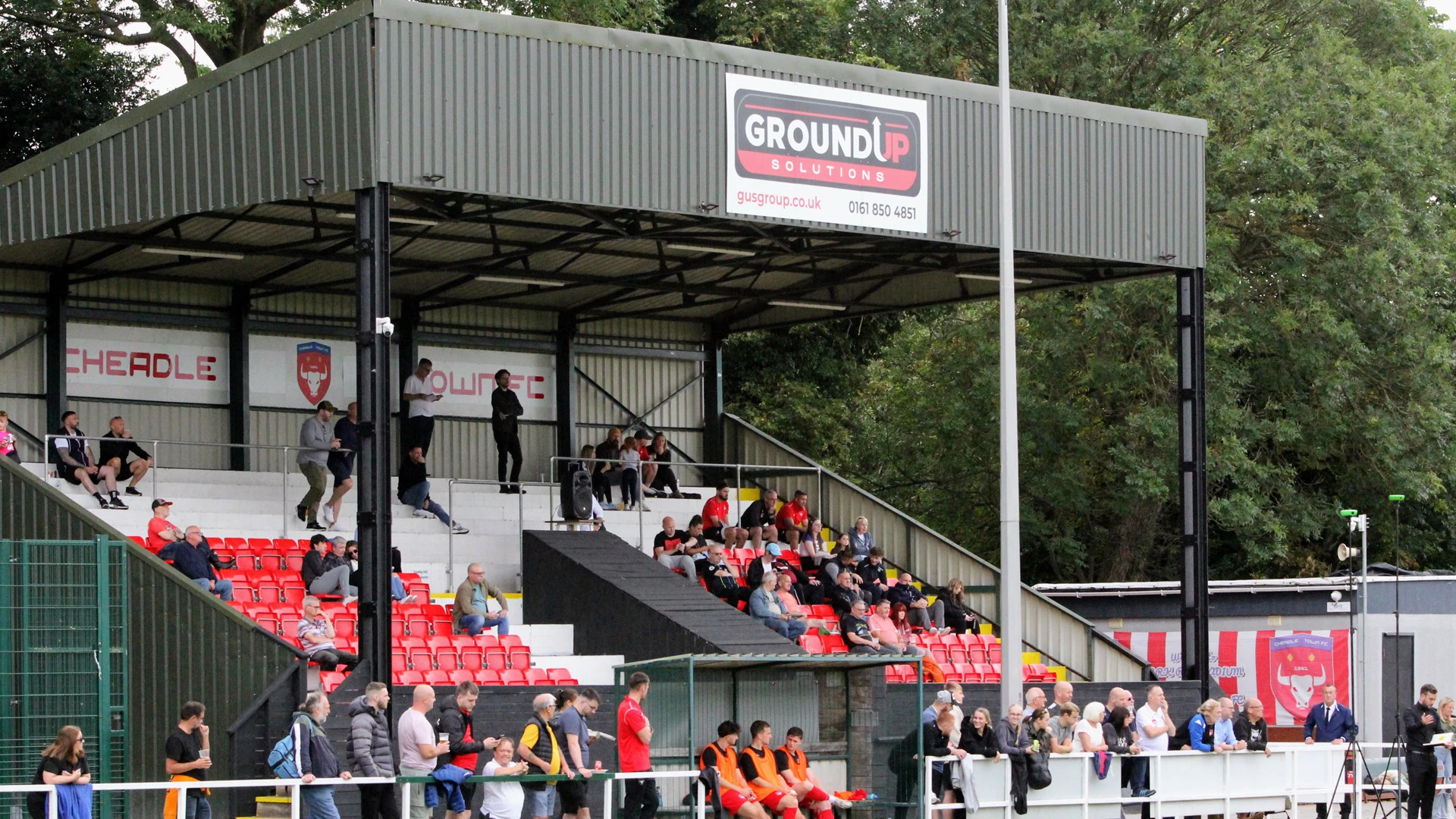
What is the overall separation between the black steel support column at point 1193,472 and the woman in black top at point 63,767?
15.5m

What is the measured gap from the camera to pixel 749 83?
22.0 meters

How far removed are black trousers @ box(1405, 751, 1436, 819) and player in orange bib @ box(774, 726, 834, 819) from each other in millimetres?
7806

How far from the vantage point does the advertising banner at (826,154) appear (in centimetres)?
2195

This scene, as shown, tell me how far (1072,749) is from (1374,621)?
11953 millimetres

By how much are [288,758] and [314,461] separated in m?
10.3

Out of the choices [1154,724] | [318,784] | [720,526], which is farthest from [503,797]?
[720,526]

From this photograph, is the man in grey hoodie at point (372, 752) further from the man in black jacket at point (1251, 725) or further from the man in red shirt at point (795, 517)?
the man in red shirt at point (795, 517)

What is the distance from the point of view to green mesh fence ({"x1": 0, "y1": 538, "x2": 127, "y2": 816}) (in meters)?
17.2

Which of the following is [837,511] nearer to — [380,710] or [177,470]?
[177,470]

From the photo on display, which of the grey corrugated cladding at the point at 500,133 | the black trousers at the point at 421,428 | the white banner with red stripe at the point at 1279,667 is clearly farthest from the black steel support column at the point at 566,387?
the white banner with red stripe at the point at 1279,667

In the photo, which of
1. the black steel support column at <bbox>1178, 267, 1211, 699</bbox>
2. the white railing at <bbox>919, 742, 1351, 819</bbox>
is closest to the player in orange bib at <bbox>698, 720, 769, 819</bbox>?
the white railing at <bbox>919, 742, 1351, 819</bbox>

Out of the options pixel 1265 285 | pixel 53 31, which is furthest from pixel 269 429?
pixel 1265 285

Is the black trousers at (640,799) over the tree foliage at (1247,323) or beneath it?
beneath

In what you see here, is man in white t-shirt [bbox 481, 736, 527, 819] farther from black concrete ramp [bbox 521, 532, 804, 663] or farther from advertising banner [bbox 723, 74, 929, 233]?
advertising banner [bbox 723, 74, 929, 233]
